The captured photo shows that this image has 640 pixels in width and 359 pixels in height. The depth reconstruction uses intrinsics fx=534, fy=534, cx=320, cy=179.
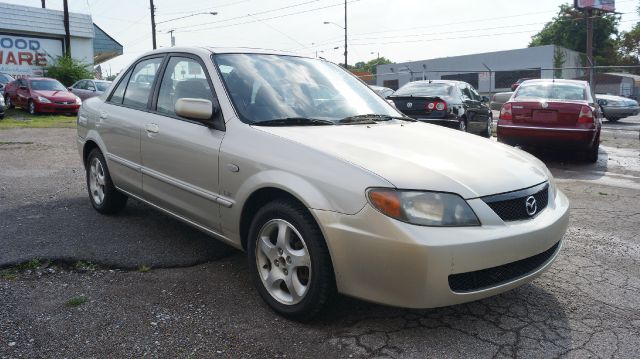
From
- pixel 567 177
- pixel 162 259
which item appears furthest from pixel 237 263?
pixel 567 177

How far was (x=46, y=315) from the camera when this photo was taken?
306cm

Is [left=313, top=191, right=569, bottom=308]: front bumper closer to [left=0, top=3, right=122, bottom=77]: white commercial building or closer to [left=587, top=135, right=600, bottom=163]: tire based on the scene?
[left=587, top=135, right=600, bottom=163]: tire

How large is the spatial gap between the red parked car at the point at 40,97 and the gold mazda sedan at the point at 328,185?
16050 millimetres

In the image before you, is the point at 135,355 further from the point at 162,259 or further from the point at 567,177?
the point at 567,177

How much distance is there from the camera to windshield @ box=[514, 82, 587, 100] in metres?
9.30

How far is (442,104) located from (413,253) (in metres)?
8.78

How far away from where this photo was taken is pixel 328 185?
9.13ft

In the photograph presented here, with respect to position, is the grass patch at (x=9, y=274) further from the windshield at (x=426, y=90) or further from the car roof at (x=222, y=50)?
the windshield at (x=426, y=90)

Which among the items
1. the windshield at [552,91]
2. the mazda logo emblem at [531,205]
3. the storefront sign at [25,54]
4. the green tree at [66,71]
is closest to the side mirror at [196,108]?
the mazda logo emblem at [531,205]

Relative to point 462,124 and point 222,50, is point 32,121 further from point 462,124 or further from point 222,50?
point 222,50

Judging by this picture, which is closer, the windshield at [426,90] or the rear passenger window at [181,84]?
the rear passenger window at [181,84]

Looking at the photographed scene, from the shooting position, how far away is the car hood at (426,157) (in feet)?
9.00

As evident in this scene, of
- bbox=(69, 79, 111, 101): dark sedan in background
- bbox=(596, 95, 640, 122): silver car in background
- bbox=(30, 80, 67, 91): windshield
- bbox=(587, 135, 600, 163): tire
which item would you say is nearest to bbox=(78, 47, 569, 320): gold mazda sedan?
bbox=(587, 135, 600, 163): tire

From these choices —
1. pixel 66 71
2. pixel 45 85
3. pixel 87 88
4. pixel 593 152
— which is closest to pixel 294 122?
pixel 593 152
